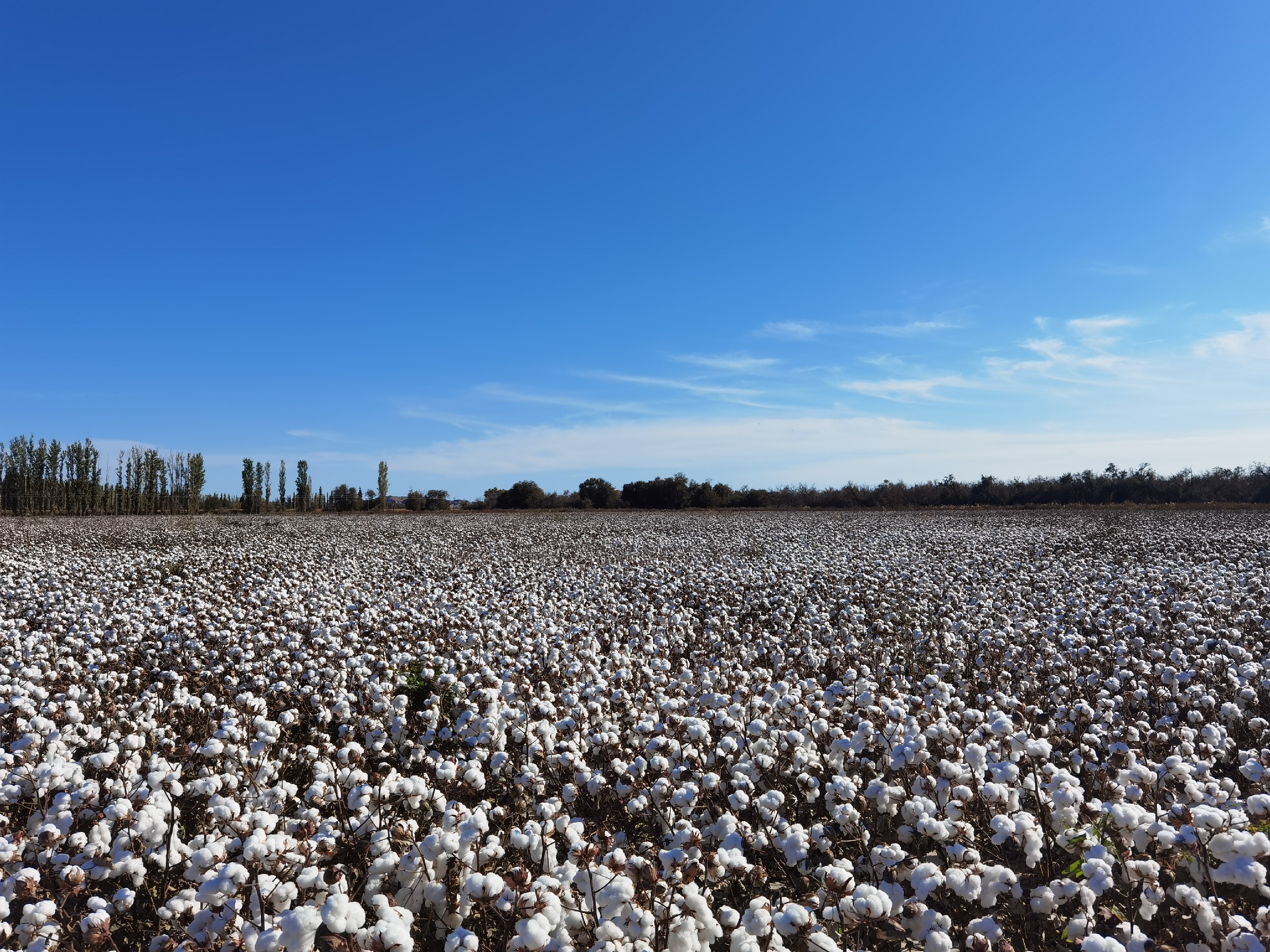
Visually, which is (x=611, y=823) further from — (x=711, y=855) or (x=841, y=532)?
(x=841, y=532)

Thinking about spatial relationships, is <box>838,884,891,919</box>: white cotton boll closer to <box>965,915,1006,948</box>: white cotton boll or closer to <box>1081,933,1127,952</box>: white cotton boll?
<box>965,915,1006,948</box>: white cotton boll

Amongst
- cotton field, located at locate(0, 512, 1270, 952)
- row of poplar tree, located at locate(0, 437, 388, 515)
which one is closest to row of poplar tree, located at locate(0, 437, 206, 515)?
row of poplar tree, located at locate(0, 437, 388, 515)

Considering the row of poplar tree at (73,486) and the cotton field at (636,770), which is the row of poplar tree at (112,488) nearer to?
the row of poplar tree at (73,486)

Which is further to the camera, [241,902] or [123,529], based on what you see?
[123,529]

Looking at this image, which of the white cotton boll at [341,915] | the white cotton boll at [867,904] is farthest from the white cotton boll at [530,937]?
the white cotton boll at [867,904]

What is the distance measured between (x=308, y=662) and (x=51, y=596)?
7064mm

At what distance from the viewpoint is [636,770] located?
414 cm

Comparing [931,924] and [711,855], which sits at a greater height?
[711,855]

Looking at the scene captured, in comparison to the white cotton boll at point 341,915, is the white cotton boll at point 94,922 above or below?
below

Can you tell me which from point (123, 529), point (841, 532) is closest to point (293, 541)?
point (123, 529)

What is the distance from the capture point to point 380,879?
305 cm

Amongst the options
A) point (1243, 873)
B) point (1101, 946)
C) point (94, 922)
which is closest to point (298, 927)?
point (94, 922)

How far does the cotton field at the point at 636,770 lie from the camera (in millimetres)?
2805

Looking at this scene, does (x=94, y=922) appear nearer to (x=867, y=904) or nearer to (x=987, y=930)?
(x=867, y=904)
